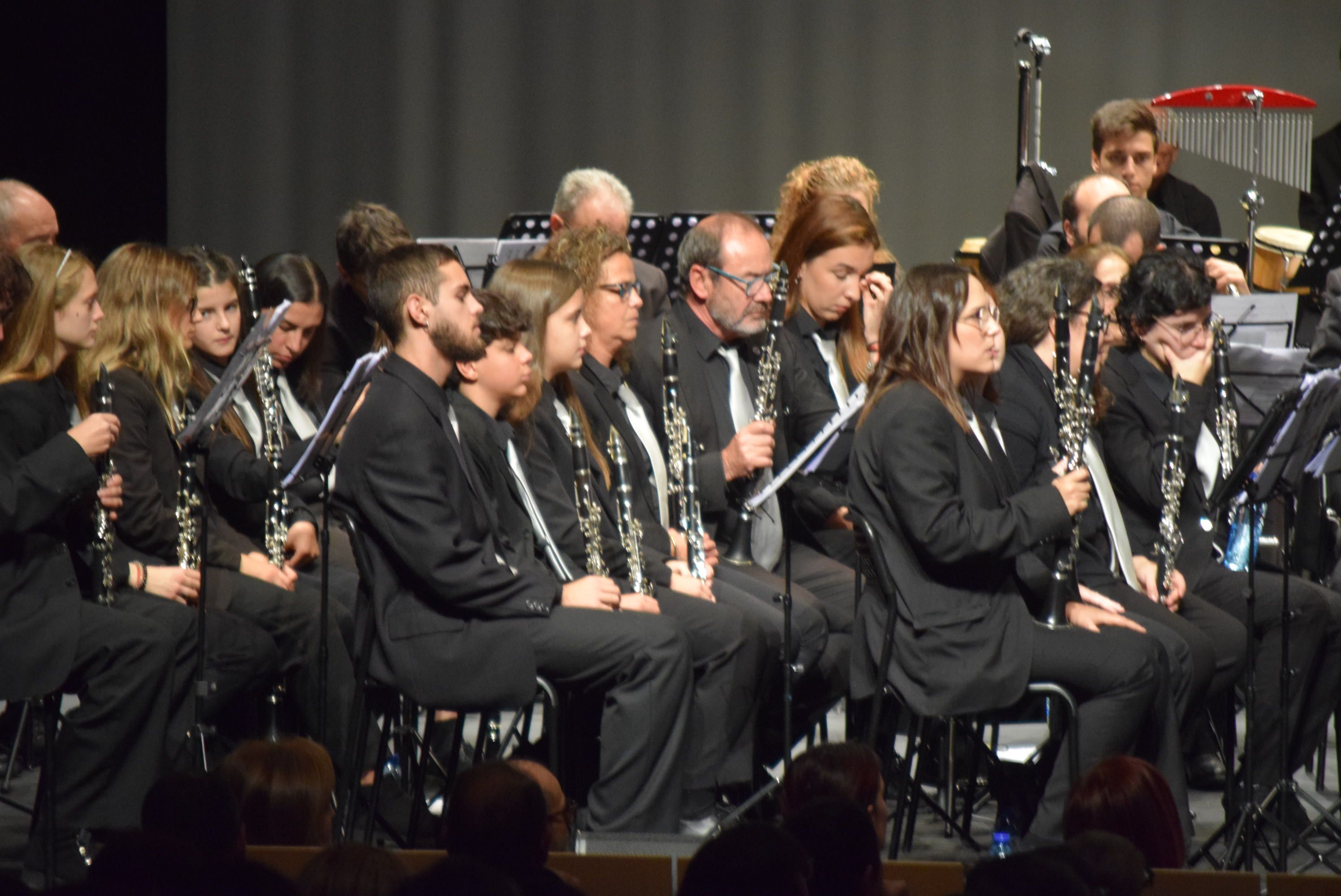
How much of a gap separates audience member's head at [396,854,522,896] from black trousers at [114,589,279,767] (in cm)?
229

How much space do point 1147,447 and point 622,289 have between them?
1532 mm

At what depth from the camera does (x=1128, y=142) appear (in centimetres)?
709

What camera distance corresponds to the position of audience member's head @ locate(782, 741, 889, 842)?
2.92 meters

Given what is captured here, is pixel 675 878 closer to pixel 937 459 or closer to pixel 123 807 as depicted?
pixel 937 459

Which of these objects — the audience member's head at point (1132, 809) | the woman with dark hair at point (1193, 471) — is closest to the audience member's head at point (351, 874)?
the audience member's head at point (1132, 809)

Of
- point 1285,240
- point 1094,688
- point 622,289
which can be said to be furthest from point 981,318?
point 1285,240

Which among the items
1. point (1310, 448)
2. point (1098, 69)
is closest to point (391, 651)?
point (1310, 448)

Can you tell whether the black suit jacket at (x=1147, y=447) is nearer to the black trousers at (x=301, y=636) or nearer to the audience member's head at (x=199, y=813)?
the black trousers at (x=301, y=636)

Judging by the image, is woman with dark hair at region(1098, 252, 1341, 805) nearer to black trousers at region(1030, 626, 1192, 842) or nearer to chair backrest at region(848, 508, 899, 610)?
black trousers at region(1030, 626, 1192, 842)

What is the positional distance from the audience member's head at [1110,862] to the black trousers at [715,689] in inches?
76.9

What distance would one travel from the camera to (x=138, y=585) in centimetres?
421

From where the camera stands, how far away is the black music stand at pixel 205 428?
368 cm

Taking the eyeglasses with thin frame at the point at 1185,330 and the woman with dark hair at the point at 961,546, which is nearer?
the woman with dark hair at the point at 961,546

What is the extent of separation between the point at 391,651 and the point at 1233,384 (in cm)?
249
